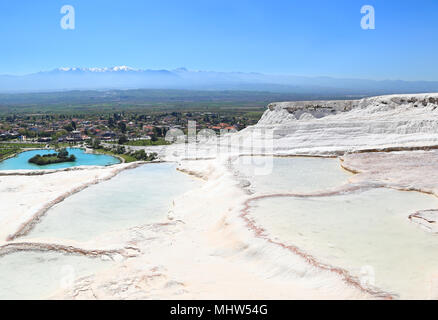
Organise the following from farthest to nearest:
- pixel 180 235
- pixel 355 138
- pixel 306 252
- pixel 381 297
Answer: pixel 355 138 < pixel 180 235 < pixel 306 252 < pixel 381 297

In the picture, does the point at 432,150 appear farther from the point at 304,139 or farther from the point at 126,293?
the point at 126,293

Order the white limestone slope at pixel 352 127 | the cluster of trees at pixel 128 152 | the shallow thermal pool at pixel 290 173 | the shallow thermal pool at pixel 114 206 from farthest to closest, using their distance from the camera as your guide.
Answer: the cluster of trees at pixel 128 152, the white limestone slope at pixel 352 127, the shallow thermal pool at pixel 290 173, the shallow thermal pool at pixel 114 206

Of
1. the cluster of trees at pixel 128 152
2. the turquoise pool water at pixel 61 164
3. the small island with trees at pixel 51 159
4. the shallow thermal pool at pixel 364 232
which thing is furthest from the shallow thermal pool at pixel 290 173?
the small island with trees at pixel 51 159

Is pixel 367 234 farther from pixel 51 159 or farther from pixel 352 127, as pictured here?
pixel 51 159

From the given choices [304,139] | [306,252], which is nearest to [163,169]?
[304,139]

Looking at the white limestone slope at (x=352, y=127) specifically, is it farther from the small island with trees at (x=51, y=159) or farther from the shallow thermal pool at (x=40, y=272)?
the small island with trees at (x=51, y=159)


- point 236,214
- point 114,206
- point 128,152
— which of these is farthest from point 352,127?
point 128,152
